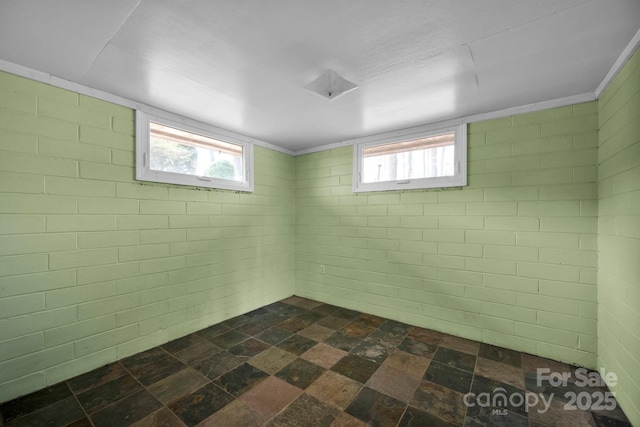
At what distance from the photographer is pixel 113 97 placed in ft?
8.19

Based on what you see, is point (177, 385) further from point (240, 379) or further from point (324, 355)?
point (324, 355)

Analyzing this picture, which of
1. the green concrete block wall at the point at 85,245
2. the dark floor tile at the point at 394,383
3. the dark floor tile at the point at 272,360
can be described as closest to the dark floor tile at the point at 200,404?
the dark floor tile at the point at 272,360

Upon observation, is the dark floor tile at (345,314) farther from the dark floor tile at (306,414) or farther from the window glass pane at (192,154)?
the window glass pane at (192,154)

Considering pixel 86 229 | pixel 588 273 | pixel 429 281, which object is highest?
pixel 86 229

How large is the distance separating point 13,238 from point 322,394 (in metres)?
2.69

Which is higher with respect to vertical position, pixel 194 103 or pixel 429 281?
pixel 194 103

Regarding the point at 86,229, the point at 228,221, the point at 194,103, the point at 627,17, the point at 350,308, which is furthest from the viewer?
the point at 350,308

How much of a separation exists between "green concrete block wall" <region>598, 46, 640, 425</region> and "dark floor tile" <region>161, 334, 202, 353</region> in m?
3.68

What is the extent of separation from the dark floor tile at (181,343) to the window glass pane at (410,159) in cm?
296

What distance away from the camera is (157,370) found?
7.76ft

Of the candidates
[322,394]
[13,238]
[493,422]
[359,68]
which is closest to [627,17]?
[359,68]

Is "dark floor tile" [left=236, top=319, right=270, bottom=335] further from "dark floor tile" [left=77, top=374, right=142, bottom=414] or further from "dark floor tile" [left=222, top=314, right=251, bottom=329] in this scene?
"dark floor tile" [left=77, top=374, right=142, bottom=414]

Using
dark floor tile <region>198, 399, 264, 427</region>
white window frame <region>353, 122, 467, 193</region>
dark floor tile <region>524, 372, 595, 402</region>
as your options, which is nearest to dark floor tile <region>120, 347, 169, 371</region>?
dark floor tile <region>198, 399, 264, 427</region>

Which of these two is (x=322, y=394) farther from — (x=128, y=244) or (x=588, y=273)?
(x=588, y=273)
